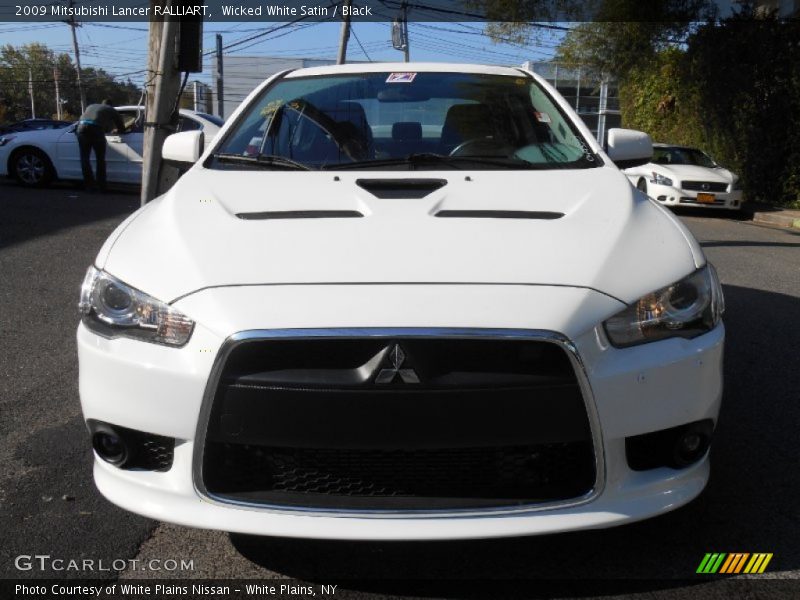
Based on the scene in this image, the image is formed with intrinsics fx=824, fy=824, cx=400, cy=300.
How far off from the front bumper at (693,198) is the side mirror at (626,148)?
450 inches

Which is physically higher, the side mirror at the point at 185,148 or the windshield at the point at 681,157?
the side mirror at the point at 185,148

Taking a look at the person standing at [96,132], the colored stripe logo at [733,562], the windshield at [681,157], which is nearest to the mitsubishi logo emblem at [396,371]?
the colored stripe logo at [733,562]

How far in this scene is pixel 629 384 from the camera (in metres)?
2.21

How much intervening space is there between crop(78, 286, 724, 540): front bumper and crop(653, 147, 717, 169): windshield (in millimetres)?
14364

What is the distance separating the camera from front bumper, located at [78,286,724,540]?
7.13 feet

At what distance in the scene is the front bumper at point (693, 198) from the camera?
14664 millimetres

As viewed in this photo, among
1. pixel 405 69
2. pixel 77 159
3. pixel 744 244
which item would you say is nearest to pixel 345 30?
pixel 77 159

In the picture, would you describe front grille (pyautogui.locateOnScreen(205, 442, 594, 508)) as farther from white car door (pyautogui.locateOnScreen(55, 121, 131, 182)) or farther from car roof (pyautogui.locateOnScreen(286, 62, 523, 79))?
white car door (pyautogui.locateOnScreen(55, 121, 131, 182))

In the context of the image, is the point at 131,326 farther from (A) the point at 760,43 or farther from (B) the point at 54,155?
(A) the point at 760,43

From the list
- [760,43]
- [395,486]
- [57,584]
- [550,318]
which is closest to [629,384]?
[550,318]

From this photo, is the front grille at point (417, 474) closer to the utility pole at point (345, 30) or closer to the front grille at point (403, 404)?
the front grille at point (403, 404)

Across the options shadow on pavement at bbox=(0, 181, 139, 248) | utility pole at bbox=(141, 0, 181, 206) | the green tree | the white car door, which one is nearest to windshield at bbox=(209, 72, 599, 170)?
utility pole at bbox=(141, 0, 181, 206)

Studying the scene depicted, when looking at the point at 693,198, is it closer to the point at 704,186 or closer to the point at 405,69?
the point at 704,186

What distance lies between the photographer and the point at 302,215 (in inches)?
108
